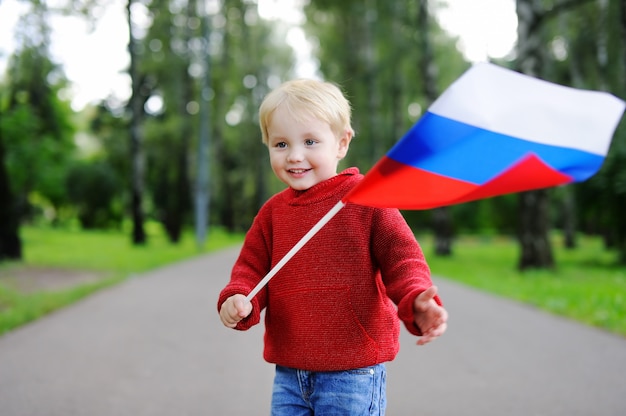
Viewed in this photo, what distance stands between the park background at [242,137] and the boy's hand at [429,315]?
1049mm

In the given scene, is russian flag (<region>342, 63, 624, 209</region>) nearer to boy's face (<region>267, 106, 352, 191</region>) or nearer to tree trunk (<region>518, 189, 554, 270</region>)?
boy's face (<region>267, 106, 352, 191</region>)

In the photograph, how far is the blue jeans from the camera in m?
2.22

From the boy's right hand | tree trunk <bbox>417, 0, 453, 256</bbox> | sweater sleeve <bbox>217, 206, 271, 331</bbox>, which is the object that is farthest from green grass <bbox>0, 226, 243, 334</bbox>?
tree trunk <bbox>417, 0, 453, 256</bbox>

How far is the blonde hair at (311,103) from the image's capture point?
2.29 meters

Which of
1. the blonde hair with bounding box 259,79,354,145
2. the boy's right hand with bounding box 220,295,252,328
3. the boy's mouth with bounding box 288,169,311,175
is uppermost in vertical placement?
the blonde hair with bounding box 259,79,354,145

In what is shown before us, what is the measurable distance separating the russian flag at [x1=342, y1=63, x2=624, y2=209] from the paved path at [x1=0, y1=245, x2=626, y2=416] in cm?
206

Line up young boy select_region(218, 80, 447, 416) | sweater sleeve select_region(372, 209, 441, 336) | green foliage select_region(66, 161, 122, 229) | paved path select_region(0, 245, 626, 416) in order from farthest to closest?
green foliage select_region(66, 161, 122, 229)
paved path select_region(0, 245, 626, 416)
young boy select_region(218, 80, 447, 416)
sweater sleeve select_region(372, 209, 441, 336)

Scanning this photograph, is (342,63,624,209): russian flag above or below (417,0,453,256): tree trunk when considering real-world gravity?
above

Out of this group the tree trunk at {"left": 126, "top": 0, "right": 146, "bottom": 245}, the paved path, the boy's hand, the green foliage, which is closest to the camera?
the boy's hand

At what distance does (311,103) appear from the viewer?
7.52 feet

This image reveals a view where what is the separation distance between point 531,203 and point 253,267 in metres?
11.6

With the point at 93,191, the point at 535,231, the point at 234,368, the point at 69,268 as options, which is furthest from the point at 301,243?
the point at 93,191

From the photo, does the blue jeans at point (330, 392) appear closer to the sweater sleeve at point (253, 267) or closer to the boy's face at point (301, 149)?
the sweater sleeve at point (253, 267)

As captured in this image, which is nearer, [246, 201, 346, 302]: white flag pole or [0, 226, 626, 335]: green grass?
[246, 201, 346, 302]: white flag pole
